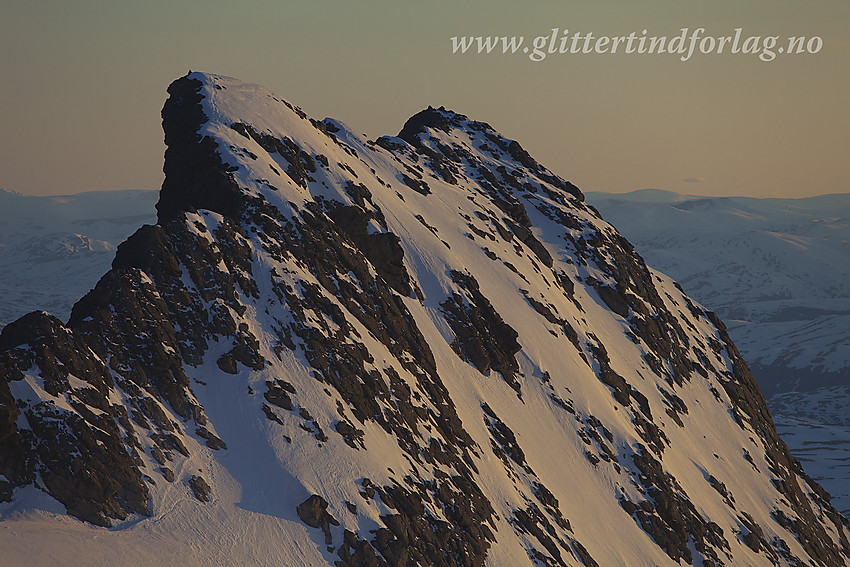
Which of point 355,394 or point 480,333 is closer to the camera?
point 355,394

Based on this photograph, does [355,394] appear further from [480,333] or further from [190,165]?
[480,333]

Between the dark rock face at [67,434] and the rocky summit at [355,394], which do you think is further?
the rocky summit at [355,394]

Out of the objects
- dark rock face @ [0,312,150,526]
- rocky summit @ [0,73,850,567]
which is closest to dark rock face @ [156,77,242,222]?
rocky summit @ [0,73,850,567]

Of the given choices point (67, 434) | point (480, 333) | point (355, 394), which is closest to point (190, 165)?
point (355, 394)

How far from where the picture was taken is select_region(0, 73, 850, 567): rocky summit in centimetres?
3588

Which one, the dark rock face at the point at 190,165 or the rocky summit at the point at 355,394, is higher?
the dark rock face at the point at 190,165

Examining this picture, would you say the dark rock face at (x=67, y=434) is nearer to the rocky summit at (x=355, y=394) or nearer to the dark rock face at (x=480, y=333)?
the rocky summit at (x=355, y=394)

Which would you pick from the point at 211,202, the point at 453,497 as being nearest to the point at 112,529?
the point at 453,497

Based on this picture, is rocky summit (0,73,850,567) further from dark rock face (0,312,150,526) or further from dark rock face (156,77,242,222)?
dark rock face (156,77,242,222)

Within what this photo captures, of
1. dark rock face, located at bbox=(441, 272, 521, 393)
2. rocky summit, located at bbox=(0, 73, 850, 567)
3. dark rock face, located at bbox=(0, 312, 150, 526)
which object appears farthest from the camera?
dark rock face, located at bbox=(441, 272, 521, 393)

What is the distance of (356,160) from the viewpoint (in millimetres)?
76625

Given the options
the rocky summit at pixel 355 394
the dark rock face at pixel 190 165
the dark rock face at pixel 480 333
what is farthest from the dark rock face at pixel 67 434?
the dark rock face at pixel 480 333

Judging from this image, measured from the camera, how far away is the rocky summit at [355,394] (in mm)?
35875

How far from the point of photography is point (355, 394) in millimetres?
47938
